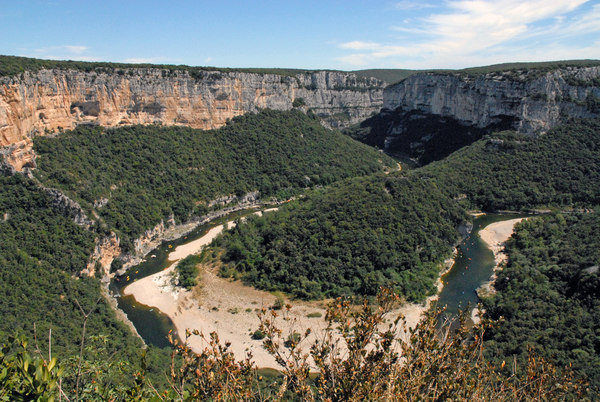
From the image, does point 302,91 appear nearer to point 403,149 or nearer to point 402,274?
point 403,149

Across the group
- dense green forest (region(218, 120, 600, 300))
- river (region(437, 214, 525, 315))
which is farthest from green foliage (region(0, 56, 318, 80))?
river (region(437, 214, 525, 315))

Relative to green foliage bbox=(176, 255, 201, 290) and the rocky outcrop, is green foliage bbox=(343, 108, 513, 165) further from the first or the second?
the rocky outcrop

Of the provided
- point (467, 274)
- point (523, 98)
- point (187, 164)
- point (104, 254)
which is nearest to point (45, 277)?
point (104, 254)

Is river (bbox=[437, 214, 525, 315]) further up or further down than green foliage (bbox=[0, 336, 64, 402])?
further down

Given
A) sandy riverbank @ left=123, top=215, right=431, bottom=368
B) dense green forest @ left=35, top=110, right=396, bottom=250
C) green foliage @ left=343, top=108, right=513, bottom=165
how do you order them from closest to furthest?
sandy riverbank @ left=123, top=215, right=431, bottom=368 → dense green forest @ left=35, top=110, right=396, bottom=250 → green foliage @ left=343, top=108, right=513, bottom=165

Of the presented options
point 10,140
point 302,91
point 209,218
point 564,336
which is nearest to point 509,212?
point 564,336

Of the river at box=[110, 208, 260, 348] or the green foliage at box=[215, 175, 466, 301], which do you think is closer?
the river at box=[110, 208, 260, 348]

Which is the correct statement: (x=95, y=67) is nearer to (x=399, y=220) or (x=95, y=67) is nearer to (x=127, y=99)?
(x=127, y=99)

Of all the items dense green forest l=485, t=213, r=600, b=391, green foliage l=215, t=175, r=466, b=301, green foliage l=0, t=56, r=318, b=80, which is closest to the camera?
dense green forest l=485, t=213, r=600, b=391
